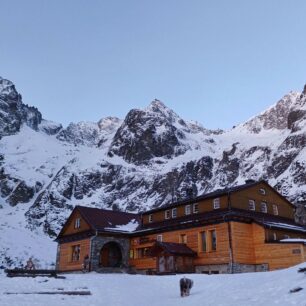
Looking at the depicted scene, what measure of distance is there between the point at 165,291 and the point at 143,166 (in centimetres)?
11959

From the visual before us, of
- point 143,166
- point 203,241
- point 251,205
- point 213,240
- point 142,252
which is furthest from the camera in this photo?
point 143,166

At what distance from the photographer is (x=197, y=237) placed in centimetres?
3628

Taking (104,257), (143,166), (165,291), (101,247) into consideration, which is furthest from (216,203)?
(143,166)

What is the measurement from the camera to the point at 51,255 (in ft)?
254

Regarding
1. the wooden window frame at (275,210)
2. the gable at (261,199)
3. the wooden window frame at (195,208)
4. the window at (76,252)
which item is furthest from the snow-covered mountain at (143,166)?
the wooden window frame at (195,208)

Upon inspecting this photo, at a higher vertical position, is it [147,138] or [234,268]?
[147,138]

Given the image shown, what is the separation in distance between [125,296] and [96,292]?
182cm

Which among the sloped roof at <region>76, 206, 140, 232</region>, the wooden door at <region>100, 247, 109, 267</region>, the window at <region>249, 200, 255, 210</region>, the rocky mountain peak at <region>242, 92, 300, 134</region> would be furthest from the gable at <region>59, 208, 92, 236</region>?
→ the rocky mountain peak at <region>242, 92, 300, 134</region>

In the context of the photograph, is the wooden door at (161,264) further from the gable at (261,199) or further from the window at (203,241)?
the gable at (261,199)

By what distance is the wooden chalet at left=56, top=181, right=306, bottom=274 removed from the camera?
110ft

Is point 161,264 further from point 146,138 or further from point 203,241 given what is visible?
point 146,138

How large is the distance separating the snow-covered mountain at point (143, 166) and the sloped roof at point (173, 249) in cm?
4120

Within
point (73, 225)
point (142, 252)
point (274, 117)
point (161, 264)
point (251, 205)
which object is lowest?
point (161, 264)

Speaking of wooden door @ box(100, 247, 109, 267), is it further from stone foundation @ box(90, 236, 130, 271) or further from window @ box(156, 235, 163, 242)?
window @ box(156, 235, 163, 242)
